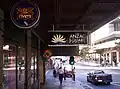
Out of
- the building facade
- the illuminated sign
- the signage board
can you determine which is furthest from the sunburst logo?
the building facade

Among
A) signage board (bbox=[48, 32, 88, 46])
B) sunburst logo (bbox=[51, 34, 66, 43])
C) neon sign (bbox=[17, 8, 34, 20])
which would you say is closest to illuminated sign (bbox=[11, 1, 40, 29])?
neon sign (bbox=[17, 8, 34, 20])

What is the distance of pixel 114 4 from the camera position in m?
9.61

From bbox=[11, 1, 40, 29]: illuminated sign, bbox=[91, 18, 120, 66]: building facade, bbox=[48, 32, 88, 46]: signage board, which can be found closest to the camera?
bbox=[11, 1, 40, 29]: illuminated sign

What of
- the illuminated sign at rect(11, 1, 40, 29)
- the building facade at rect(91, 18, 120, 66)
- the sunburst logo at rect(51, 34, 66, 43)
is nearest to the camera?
the illuminated sign at rect(11, 1, 40, 29)

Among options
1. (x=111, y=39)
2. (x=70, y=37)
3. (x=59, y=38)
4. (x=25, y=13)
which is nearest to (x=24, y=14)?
(x=25, y=13)

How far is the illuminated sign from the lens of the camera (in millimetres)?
6863

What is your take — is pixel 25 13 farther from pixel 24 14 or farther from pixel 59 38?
pixel 59 38

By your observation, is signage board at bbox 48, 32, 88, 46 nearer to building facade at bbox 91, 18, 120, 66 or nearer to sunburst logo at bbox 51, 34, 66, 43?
sunburst logo at bbox 51, 34, 66, 43

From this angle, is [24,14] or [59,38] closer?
[24,14]

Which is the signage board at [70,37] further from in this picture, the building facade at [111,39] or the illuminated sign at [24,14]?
the building facade at [111,39]

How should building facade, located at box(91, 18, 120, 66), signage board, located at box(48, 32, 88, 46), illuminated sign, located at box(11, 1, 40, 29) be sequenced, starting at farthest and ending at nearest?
building facade, located at box(91, 18, 120, 66), signage board, located at box(48, 32, 88, 46), illuminated sign, located at box(11, 1, 40, 29)

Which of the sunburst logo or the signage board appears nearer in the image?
the signage board

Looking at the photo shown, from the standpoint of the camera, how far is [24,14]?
6945mm

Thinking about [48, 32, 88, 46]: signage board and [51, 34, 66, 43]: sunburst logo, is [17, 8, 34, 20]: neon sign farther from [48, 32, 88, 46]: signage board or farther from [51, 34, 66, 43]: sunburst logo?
[51, 34, 66, 43]: sunburst logo
